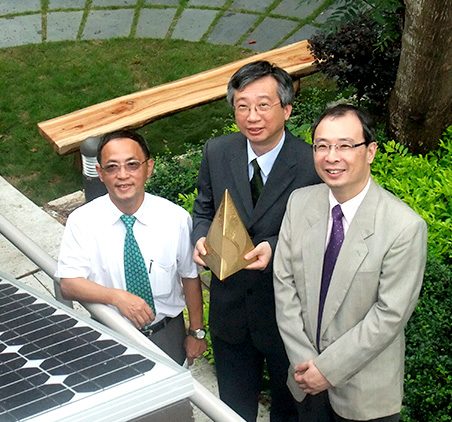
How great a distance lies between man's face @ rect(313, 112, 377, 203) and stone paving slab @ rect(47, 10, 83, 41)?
20.7 feet

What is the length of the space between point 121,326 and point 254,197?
140 centimetres

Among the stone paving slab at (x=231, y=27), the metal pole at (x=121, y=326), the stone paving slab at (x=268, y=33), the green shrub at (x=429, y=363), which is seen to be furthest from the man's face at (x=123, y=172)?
the stone paving slab at (x=231, y=27)

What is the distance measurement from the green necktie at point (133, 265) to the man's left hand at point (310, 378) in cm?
72

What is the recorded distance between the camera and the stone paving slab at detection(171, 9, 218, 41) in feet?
27.0

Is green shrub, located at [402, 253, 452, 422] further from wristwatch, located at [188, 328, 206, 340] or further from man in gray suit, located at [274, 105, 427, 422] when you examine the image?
wristwatch, located at [188, 328, 206, 340]

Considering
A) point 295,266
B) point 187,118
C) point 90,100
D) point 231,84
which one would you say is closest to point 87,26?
point 90,100

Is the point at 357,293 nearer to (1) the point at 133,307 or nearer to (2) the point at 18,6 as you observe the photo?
(1) the point at 133,307

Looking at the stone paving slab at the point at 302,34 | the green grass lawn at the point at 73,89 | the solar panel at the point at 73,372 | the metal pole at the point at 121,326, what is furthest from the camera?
the stone paving slab at the point at 302,34

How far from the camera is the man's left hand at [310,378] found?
2.75 m

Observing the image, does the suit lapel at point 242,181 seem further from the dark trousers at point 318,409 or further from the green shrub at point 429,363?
the green shrub at point 429,363

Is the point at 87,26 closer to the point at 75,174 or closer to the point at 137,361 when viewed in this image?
the point at 75,174

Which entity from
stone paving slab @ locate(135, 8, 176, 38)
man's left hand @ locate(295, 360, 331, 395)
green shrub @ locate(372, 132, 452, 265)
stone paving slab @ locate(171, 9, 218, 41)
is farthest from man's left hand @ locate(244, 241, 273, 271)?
stone paving slab @ locate(135, 8, 176, 38)

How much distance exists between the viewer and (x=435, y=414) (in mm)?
3699

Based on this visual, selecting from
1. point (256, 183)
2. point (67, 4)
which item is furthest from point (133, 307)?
point (67, 4)
